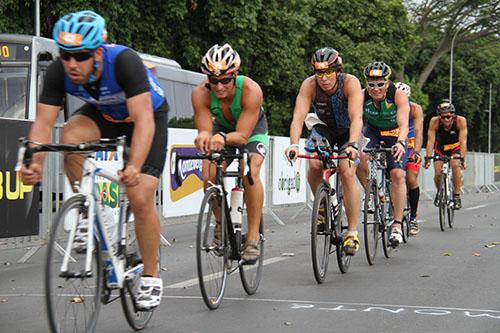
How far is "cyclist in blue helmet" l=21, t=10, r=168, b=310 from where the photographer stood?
5.41 metres

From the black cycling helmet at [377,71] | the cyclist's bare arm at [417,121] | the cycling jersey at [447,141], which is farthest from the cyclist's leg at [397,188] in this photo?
the cycling jersey at [447,141]

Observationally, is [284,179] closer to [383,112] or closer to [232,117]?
[383,112]

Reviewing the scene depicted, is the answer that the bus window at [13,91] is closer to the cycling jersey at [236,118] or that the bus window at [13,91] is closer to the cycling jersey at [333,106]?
the cycling jersey at [333,106]

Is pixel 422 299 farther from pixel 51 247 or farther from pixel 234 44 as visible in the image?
pixel 234 44

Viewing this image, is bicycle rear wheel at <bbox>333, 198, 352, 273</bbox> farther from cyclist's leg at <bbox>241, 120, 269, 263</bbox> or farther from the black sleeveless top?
the black sleeveless top

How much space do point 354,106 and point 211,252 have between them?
238cm

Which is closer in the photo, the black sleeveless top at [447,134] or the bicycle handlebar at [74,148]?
the bicycle handlebar at [74,148]

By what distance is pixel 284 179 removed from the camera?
1800 cm

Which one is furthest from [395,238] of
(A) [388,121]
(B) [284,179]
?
(B) [284,179]

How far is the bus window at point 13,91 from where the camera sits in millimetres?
19250

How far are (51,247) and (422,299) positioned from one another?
12.4 ft

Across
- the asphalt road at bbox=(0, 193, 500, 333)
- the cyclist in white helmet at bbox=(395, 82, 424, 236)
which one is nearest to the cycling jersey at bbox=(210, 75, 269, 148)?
the asphalt road at bbox=(0, 193, 500, 333)

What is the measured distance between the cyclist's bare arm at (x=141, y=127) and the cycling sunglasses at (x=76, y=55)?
0.35m

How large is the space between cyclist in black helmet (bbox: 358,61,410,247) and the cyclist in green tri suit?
296 cm
